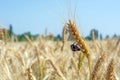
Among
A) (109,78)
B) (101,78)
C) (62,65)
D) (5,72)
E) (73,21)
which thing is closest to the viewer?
(109,78)

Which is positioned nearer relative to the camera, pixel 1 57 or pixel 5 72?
pixel 5 72

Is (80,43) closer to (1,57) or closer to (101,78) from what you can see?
(101,78)

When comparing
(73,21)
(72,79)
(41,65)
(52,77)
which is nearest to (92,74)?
(73,21)

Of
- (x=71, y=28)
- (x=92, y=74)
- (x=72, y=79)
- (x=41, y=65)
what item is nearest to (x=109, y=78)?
(x=92, y=74)

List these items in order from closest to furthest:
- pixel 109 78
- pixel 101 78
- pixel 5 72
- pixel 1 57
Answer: pixel 109 78
pixel 101 78
pixel 5 72
pixel 1 57

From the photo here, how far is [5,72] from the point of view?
2.19 meters

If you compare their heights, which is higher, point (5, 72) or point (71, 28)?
point (71, 28)

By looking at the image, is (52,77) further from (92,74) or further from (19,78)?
(92,74)

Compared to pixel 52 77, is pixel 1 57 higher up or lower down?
higher up

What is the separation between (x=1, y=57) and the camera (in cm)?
236

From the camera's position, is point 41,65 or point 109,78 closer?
point 109,78

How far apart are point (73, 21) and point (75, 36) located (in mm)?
112

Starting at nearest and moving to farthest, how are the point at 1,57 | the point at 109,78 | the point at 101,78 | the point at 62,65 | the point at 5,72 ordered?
the point at 109,78, the point at 101,78, the point at 5,72, the point at 1,57, the point at 62,65

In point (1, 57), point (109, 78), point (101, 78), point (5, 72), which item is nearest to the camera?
point (109, 78)
